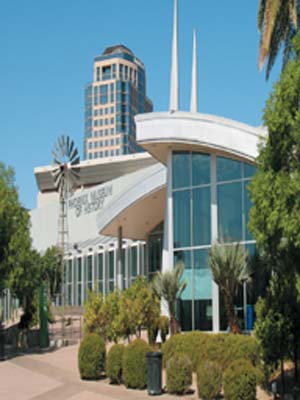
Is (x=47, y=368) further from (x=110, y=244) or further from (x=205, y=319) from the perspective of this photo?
(x=110, y=244)

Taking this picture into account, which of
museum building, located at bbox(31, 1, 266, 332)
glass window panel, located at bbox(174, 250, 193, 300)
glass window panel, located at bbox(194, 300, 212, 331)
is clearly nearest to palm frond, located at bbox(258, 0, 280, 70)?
museum building, located at bbox(31, 1, 266, 332)

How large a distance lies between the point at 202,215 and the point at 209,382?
907 centimetres

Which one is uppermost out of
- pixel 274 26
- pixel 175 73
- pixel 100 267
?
pixel 175 73

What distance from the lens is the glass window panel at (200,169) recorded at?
24422mm

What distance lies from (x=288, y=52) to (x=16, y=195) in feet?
44.2

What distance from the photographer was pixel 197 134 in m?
24.0

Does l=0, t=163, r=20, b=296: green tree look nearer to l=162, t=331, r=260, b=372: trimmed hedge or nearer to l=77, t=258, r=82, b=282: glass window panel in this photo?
l=162, t=331, r=260, b=372: trimmed hedge

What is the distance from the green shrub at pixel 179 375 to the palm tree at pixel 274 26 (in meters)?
8.45

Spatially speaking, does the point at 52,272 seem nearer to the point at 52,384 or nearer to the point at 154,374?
the point at 52,384

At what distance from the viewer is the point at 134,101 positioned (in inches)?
6452

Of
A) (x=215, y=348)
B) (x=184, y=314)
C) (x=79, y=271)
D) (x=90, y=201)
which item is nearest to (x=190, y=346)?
(x=215, y=348)

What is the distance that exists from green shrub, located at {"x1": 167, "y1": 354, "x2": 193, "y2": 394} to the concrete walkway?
274 millimetres

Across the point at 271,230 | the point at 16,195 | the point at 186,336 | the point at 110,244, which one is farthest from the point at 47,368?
the point at 110,244

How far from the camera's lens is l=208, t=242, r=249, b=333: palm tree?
20.0 metres
